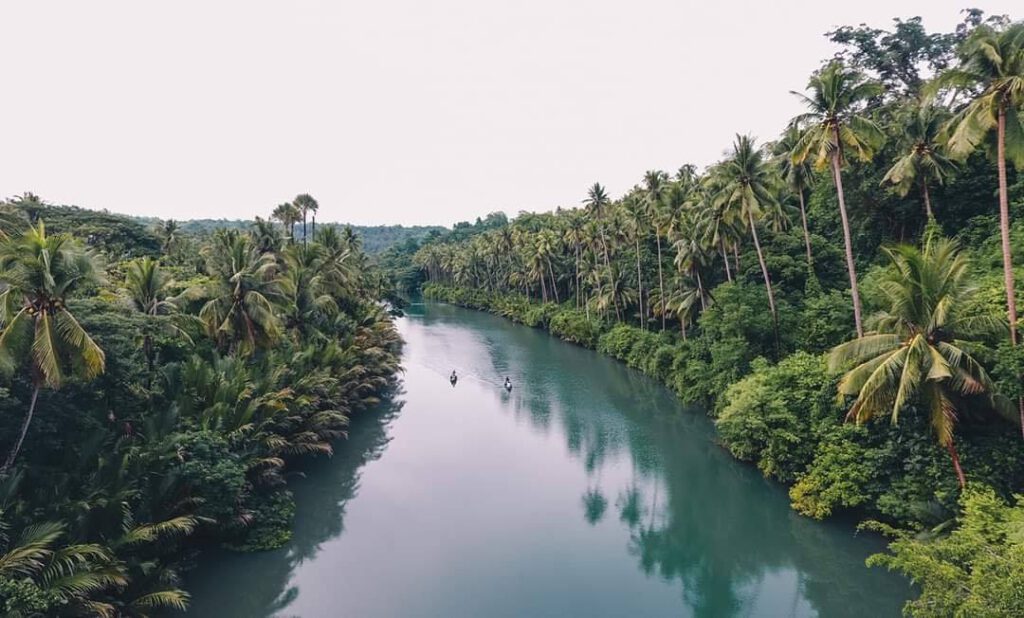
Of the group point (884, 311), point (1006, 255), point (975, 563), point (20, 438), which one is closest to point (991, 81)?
point (1006, 255)

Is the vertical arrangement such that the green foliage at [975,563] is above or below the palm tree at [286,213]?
below

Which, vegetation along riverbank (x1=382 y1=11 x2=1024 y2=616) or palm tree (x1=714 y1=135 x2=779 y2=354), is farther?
palm tree (x1=714 y1=135 x2=779 y2=354)

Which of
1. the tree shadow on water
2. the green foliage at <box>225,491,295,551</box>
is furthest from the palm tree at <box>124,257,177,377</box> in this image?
the tree shadow on water

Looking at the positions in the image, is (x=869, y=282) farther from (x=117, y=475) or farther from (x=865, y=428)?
(x=117, y=475)

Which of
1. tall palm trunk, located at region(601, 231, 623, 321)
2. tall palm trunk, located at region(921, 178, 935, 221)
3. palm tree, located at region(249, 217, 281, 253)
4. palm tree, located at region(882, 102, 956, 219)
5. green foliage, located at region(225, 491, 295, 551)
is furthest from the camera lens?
tall palm trunk, located at region(601, 231, 623, 321)

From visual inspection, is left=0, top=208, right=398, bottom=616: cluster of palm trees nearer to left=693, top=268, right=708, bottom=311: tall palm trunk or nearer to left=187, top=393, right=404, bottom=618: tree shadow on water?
left=187, top=393, right=404, bottom=618: tree shadow on water

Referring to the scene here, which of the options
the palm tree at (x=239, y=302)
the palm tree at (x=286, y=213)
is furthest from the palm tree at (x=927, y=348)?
the palm tree at (x=286, y=213)

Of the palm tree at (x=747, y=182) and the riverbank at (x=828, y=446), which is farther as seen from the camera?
the palm tree at (x=747, y=182)

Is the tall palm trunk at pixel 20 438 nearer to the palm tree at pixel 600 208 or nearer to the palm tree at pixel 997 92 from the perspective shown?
the palm tree at pixel 997 92
